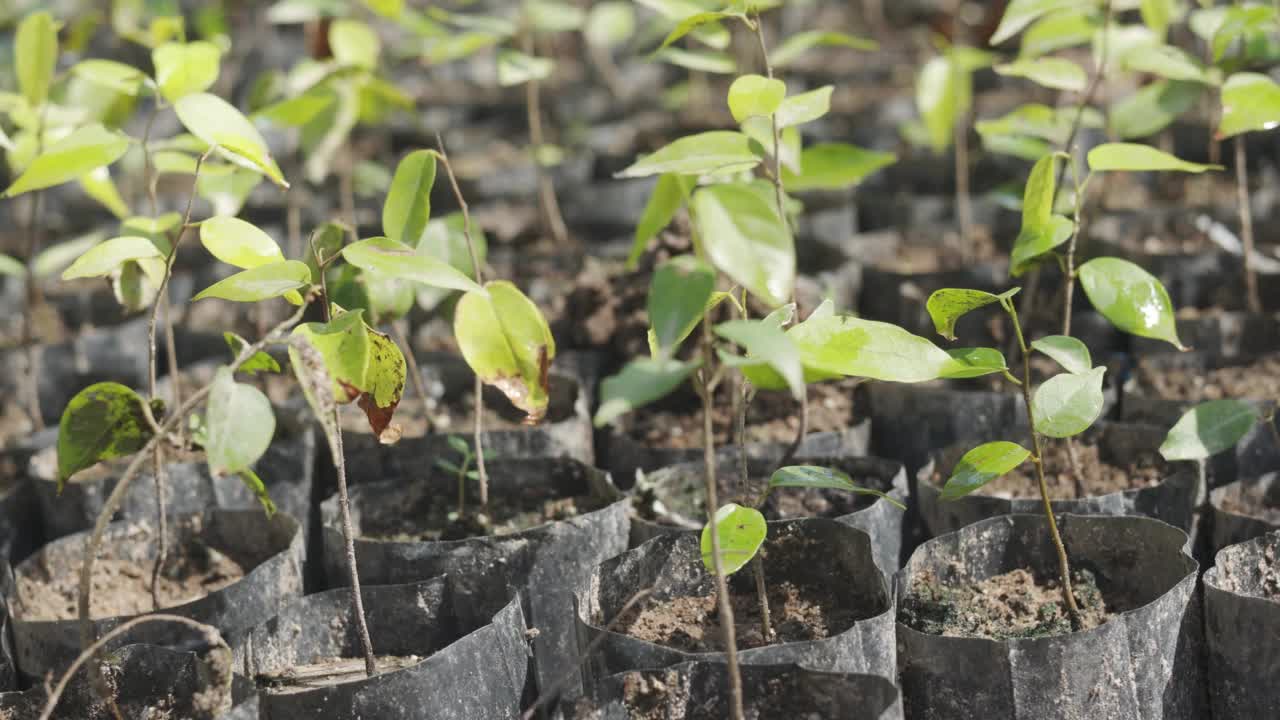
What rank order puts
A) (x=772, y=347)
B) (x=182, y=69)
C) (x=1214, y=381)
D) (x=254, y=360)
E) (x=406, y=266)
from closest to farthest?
(x=772, y=347) → (x=406, y=266) → (x=254, y=360) → (x=182, y=69) → (x=1214, y=381)

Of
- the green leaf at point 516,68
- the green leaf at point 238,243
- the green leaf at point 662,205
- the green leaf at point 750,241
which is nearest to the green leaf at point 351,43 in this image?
the green leaf at point 516,68

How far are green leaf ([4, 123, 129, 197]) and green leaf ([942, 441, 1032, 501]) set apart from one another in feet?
3.00

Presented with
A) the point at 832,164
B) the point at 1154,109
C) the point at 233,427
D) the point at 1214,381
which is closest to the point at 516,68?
the point at 832,164

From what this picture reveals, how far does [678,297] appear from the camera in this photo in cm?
89

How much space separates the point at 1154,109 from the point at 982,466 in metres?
1.10

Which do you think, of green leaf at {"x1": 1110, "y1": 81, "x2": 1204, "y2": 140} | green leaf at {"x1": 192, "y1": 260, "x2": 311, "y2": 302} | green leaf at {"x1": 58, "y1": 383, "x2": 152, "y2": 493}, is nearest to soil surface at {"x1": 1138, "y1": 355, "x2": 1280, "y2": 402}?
green leaf at {"x1": 1110, "y1": 81, "x2": 1204, "y2": 140}

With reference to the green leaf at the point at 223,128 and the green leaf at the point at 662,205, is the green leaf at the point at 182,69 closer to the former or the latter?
the green leaf at the point at 223,128

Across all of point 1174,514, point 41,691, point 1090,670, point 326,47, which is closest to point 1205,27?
point 1174,514

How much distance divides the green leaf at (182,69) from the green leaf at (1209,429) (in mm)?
1178

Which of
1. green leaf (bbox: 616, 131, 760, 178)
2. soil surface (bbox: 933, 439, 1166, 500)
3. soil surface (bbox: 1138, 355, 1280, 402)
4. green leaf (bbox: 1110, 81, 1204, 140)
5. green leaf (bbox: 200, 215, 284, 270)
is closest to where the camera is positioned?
green leaf (bbox: 616, 131, 760, 178)

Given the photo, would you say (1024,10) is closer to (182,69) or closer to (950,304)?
(950,304)

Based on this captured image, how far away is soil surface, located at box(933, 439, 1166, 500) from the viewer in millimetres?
1659

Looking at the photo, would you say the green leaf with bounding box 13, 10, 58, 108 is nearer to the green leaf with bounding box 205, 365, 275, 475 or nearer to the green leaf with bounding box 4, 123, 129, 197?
the green leaf with bounding box 4, 123, 129, 197

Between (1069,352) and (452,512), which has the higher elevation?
(1069,352)
